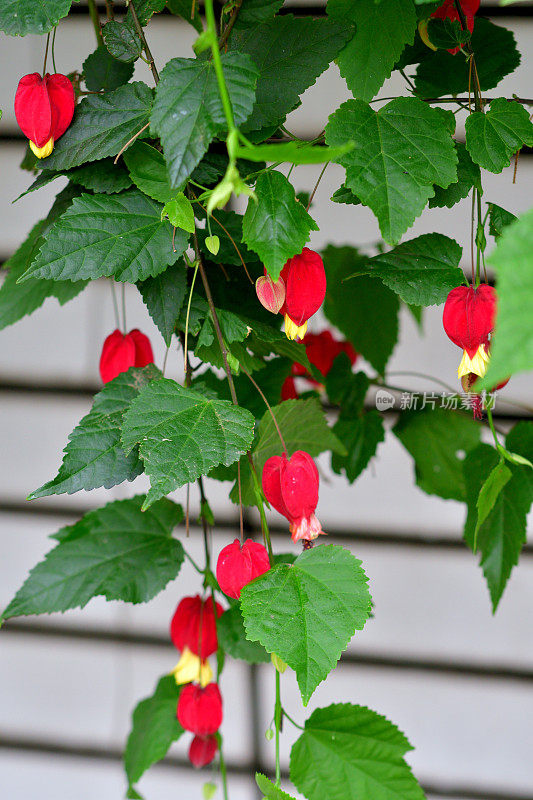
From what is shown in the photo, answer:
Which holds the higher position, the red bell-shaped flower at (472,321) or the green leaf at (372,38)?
the green leaf at (372,38)

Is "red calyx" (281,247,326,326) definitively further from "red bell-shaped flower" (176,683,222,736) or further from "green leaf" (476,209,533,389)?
"red bell-shaped flower" (176,683,222,736)

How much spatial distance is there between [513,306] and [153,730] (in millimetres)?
600

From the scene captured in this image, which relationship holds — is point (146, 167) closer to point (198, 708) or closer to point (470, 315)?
point (470, 315)

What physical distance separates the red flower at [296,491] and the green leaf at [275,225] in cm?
12

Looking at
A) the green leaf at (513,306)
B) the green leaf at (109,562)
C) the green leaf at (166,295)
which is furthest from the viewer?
the green leaf at (109,562)

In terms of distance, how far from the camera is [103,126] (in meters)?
0.42

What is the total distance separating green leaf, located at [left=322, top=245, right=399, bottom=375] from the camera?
70 cm

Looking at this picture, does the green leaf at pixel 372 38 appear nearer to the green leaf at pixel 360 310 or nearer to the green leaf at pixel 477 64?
the green leaf at pixel 477 64

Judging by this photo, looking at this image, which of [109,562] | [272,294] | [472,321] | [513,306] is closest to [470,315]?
[472,321]

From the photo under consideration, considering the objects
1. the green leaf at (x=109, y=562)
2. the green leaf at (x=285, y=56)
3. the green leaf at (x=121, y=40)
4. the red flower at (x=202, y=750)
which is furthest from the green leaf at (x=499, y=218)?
the red flower at (x=202, y=750)

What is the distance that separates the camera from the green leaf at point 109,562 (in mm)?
546

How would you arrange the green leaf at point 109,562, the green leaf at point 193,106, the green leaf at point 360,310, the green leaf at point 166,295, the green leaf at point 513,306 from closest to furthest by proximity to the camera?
the green leaf at point 513,306 → the green leaf at point 193,106 → the green leaf at point 166,295 → the green leaf at point 109,562 → the green leaf at point 360,310

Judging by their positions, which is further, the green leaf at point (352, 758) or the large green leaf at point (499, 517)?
the large green leaf at point (499, 517)

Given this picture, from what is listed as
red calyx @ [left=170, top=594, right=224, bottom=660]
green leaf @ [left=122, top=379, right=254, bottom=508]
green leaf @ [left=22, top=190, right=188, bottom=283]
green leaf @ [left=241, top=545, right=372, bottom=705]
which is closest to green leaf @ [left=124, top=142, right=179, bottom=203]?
green leaf @ [left=22, top=190, right=188, bottom=283]
